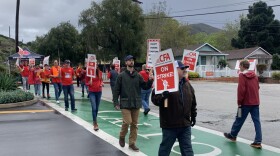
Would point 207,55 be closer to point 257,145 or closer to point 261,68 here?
point 261,68

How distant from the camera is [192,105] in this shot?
5598 mm

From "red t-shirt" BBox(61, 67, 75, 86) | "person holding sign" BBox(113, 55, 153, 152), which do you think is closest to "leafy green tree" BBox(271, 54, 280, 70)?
"red t-shirt" BBox(61, 67, 75, 86)

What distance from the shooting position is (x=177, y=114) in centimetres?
521

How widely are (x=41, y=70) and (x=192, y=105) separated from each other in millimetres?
12488

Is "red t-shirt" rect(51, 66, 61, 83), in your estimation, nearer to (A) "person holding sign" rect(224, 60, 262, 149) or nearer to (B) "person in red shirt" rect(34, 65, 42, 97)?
(B) "person in red shirt" rect(34, 65, 42, 97)

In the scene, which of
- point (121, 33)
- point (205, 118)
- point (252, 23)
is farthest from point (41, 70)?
point (252, 23)

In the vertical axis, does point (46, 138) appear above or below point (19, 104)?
below

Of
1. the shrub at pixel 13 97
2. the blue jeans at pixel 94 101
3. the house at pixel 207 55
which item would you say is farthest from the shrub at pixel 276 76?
the blue jeans at pixel 94 101

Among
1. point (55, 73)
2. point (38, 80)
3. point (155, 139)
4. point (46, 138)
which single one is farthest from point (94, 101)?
point (38, 80)

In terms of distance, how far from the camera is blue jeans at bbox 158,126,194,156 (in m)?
5.28

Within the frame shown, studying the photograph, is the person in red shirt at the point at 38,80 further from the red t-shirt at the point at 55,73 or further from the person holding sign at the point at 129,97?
the person holding sign at the point at 129,97

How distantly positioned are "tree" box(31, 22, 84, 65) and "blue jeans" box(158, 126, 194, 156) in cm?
4061

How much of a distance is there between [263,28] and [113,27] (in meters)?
29.5

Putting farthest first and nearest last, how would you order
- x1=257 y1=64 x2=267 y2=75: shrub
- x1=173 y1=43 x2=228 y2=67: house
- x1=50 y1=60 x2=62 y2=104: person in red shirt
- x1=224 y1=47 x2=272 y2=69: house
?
x1=224 y1=47 x2=272 y2=69: house, x1=173 y1=43 x2=228 y2=67: house, x1=257 y1=64 x2=267 y2=75: shrub, x1=50 y1=60 x2=62 y2=104: person in red shirt
